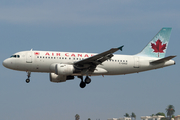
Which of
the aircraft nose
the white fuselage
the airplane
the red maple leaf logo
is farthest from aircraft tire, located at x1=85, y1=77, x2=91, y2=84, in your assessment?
the red maple leaf logo

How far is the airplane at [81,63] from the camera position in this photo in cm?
4450

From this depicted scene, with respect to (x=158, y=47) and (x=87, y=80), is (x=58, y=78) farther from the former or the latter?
(x=158, y=47)

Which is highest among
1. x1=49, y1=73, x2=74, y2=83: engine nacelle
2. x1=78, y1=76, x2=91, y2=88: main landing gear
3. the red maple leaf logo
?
the red maple leaf logo

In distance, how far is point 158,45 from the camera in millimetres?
52000

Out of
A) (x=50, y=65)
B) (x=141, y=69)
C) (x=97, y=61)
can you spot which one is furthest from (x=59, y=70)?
(x=141, y=69)

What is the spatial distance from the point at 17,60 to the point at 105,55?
12194 mm

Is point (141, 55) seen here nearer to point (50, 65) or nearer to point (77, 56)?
point (77, 56)

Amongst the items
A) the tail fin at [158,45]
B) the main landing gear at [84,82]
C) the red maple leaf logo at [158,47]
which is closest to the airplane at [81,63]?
the main landing gear at [84,82]

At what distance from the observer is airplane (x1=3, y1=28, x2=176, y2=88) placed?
146 feet

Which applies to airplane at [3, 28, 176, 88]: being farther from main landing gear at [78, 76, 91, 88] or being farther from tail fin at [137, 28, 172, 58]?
tail fin at [137, 28, 172, 58]

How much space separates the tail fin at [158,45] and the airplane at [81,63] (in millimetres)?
404

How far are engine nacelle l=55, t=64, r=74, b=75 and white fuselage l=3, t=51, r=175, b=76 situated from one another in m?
0.82

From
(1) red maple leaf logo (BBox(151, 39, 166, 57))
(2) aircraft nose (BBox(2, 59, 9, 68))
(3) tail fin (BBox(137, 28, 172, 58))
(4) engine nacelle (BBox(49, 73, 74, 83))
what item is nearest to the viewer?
(2) aircraft nose (BBox(2, 59, 9, 68))

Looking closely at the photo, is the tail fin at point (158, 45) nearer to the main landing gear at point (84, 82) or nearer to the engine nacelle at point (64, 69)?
the main landing gear at point (84, 82)
